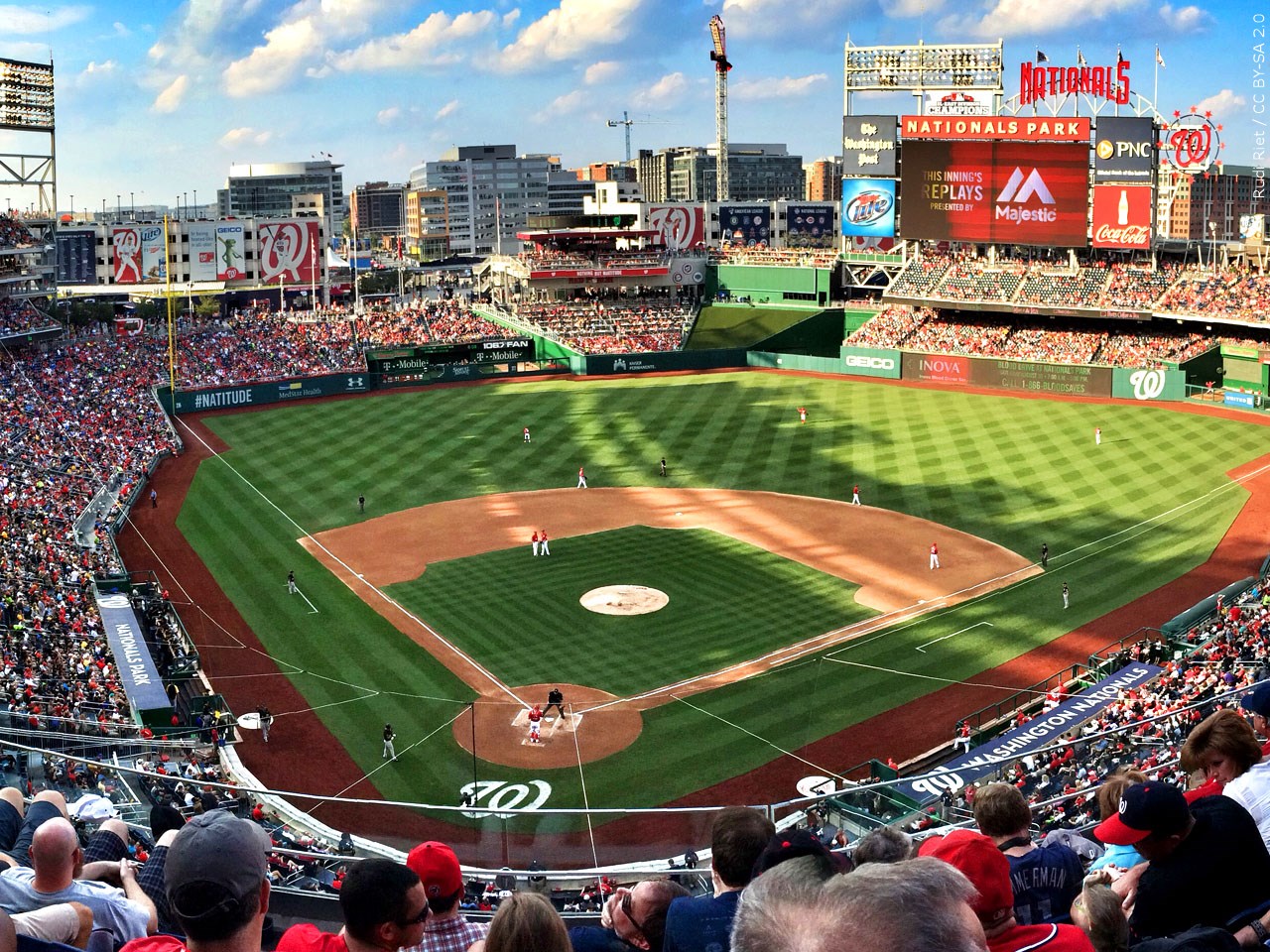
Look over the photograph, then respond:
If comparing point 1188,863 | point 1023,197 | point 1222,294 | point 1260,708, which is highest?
point 1023,197

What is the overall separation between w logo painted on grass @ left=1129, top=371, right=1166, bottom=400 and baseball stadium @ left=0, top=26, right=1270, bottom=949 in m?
0.22

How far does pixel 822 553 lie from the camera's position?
38.2 meters

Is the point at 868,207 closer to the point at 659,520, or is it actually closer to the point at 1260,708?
the point at 659,520

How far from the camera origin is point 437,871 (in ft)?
20.3

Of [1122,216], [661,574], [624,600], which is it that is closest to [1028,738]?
[624,600]

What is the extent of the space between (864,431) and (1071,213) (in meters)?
20.3

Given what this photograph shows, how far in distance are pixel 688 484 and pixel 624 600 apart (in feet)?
46.4

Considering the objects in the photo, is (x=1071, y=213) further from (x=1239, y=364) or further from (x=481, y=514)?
(x=481, y=514)

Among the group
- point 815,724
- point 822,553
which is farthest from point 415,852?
point 822,553

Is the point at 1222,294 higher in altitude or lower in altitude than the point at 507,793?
higher

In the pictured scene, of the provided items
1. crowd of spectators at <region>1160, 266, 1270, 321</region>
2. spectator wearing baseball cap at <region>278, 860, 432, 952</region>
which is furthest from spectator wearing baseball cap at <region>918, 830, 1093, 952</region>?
crowd of spectators at <region>1160, 266, 1270, 321</region>

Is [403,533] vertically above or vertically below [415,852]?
below

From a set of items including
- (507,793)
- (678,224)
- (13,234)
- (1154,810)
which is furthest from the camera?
(678,224)

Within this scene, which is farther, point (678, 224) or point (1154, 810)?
point (678, 224)
